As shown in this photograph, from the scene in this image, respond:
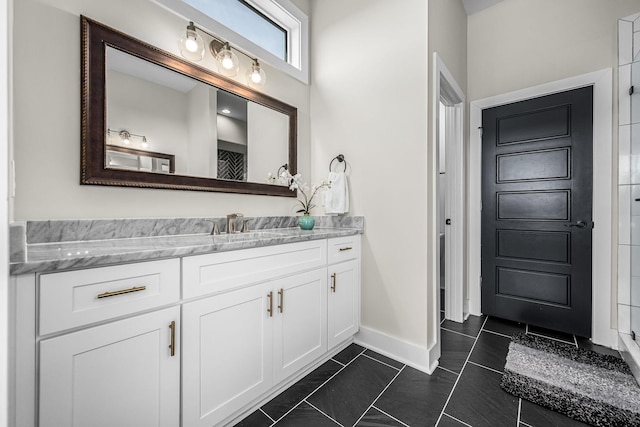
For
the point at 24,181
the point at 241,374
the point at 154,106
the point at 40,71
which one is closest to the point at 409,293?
the point at 241,374

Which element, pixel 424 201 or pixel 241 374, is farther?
pixel 424 201

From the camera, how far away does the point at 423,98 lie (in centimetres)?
182

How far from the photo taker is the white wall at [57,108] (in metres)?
1.15

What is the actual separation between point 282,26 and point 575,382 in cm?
334

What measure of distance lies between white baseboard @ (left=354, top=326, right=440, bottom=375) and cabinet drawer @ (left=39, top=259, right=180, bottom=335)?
151cm

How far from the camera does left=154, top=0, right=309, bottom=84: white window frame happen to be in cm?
170

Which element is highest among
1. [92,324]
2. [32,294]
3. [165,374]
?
[32,294]

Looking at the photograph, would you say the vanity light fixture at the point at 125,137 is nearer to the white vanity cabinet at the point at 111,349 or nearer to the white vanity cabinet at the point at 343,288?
the white vanity cabinet at the point at 111,349

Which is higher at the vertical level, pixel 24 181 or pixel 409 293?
pixel 24 181

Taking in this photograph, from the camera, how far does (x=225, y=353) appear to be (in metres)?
1.24

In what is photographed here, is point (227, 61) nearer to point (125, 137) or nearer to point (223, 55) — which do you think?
point (223, 55)

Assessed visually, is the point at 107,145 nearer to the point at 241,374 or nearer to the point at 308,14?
the point at 241,374

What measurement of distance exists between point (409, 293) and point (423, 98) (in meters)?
1.34

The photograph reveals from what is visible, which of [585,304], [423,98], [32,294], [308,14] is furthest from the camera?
[308,14]
